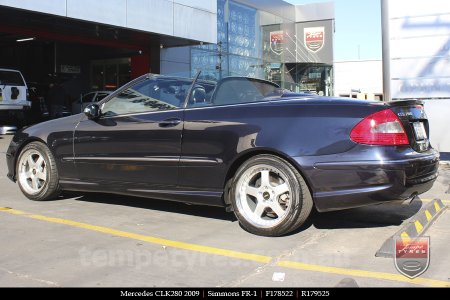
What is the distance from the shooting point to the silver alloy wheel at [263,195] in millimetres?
4500

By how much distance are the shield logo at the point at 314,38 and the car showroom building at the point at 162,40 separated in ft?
0.23

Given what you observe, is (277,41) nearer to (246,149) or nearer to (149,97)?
(149,97)

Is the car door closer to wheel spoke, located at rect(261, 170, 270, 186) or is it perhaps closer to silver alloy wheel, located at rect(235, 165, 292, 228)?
silver alloy wheel, located at rect(235, 165, 292, 228)

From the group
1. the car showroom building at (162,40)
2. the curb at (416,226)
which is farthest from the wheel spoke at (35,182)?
the curb at (416,226)

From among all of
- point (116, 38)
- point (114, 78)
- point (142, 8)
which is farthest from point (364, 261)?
point (114, 78)

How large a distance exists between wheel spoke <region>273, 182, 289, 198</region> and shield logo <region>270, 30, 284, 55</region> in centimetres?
→ 2767

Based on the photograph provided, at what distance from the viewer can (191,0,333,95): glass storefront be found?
83.4ft

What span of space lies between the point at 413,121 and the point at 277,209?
150cm

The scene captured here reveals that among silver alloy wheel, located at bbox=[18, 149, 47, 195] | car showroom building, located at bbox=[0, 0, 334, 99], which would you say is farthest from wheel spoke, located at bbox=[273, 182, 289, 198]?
silver alloy wheel, located at bbox=[18, 149, 47, 195]

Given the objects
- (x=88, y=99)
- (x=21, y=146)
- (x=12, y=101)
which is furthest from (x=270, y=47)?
(x=21, y=146)

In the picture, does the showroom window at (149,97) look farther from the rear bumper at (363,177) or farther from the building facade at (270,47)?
the building facade at (270,47)

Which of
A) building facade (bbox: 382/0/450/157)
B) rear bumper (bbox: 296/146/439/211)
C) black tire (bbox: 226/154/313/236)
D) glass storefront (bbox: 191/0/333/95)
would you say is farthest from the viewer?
glass storefront (bbox: 191/0/333/95)

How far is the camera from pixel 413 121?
15.0 feet
